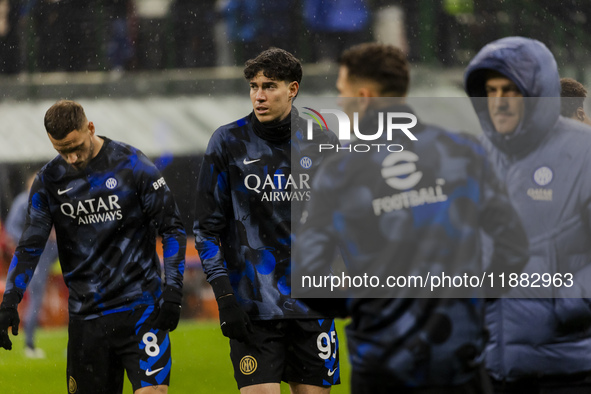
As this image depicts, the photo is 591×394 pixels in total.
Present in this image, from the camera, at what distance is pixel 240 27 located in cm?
1532

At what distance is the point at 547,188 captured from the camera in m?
3.11

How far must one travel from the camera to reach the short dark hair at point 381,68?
9.03 feet

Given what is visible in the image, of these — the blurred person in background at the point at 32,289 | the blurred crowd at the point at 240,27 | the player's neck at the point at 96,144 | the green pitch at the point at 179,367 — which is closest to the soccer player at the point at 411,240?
the player's neck at the point at 96,144

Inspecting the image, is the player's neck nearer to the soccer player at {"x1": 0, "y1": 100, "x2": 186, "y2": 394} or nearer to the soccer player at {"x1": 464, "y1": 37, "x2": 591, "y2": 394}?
the soccer player at {"x1": 0, "y1": 100, "x2": 186, "y2": 394}

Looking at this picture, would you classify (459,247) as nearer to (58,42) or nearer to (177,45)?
(177,45)

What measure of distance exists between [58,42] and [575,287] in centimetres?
1443

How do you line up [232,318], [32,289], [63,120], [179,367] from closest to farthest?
[232,318] → [63,120] → [179,367] → [32,289]

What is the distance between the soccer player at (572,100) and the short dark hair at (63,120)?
89.8 inches

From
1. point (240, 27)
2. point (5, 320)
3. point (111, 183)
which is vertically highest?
point (240, 27)

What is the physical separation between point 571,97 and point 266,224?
1533 mm

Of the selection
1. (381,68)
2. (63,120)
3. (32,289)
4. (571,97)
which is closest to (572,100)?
(571,97)

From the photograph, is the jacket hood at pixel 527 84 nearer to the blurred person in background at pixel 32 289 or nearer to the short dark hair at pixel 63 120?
the short dark hair at pixel 63 120

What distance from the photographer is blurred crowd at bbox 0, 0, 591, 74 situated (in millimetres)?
15062

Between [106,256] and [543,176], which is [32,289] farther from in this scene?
[543,176]
